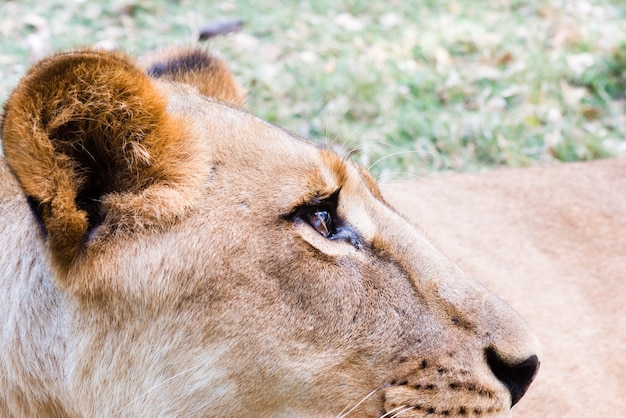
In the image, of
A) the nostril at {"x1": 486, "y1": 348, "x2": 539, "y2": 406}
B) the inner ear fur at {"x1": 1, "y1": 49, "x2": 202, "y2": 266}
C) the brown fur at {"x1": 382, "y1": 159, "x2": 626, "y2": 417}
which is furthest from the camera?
the brown fur at {"x1": 382, "y1": 159, "x2": 626, "y2": 417}

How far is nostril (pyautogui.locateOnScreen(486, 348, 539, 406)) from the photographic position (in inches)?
79.1

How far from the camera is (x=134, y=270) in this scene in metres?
1.90

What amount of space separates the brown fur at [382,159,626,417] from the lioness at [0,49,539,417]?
0.85m

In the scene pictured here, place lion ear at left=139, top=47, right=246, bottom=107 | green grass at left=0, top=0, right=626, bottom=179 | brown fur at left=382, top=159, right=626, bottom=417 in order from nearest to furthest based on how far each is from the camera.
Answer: lion ear at left=139, top=47, right=246, bottom=107 → brown fur at left=382, top=159, right=626, bottom=417 → green grass at left=0, top=0, right=626, bottom=179

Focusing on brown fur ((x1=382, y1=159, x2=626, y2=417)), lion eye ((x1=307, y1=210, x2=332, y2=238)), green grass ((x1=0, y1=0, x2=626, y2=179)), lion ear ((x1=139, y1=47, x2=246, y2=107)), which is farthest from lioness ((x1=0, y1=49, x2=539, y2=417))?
green grass ((x1=0, y1=0, x2=626, y2=179))

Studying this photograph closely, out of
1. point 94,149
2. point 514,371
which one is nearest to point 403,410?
point 514,371

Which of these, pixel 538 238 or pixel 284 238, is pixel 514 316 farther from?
pixel 538 238

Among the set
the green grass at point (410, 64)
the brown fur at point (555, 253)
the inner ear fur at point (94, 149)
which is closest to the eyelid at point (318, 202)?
the inner ear fur at point (94, 149)

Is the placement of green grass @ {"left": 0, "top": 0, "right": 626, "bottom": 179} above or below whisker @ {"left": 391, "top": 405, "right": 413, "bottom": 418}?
below

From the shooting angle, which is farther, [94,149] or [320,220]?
[320,220]

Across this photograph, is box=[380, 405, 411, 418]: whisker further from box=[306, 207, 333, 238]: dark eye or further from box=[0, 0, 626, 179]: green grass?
box=[0, 0, 626, 179]: green grass

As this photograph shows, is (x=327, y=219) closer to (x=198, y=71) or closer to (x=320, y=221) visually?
(x=320, y=221)

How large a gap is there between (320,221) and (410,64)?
425cm

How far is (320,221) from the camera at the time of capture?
2039 mm
